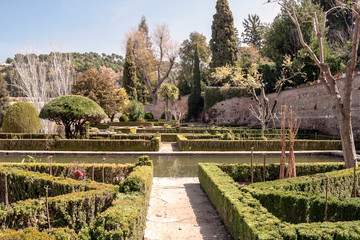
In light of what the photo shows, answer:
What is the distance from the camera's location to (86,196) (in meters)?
3.79

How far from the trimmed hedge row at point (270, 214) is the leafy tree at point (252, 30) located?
38.3 meters

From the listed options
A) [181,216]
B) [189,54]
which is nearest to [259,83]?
[181,216]

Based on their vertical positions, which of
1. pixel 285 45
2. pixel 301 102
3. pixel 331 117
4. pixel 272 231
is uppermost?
pixel 285 45

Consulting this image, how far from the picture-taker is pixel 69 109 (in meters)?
11.6

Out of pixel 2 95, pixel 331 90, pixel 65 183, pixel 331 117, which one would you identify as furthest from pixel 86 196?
pixel 2 95

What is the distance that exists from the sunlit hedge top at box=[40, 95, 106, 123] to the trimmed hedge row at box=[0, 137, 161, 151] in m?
1.20

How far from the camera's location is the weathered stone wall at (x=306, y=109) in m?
13.9

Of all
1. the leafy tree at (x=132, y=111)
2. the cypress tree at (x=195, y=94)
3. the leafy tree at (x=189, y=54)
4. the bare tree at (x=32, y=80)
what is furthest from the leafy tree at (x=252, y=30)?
the bare tree at (x=32, y=80)

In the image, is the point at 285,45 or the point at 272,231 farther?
the point at 285,45

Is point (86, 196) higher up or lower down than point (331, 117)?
lower down

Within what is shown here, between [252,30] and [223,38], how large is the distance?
1415 centimetres

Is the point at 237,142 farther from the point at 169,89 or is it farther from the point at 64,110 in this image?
the point at 169,89

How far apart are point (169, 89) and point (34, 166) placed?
23.9m

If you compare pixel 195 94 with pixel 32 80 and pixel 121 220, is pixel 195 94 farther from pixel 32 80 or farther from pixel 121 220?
pixel 121 220
